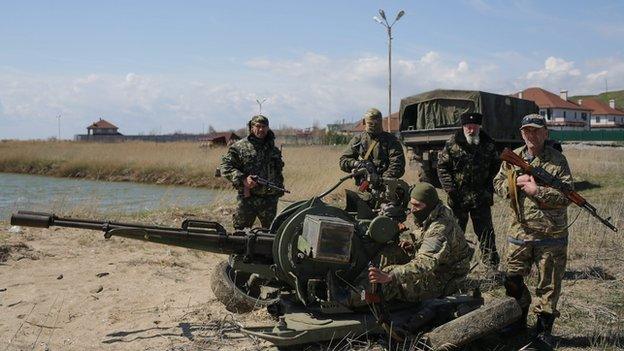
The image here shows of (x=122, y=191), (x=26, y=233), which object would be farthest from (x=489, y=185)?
(x=122, y=191)

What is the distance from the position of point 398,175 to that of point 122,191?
1542cm

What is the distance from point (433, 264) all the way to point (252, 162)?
2886 millimetres

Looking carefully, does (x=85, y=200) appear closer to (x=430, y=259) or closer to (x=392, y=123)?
(x=430, y=259)

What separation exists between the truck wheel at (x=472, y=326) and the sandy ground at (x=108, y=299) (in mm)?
1396

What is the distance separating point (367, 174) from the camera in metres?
5.53

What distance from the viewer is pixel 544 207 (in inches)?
190

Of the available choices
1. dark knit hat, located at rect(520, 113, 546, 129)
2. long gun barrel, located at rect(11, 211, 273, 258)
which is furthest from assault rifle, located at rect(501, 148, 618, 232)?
long gun barrel, located at rect(11, 211, 273, 258)

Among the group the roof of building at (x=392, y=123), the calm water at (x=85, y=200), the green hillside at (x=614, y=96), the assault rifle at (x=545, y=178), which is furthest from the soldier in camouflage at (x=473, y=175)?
the green hillside at (x=614, y=96)

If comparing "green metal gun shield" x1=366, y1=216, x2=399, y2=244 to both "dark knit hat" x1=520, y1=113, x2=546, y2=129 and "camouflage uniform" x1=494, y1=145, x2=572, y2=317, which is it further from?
"dark knit hat" x1=520, y1=113, x2=546, y2=129

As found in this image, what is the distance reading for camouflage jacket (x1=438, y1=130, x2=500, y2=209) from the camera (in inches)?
259

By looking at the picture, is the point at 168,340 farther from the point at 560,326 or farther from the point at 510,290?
the point at 560,326

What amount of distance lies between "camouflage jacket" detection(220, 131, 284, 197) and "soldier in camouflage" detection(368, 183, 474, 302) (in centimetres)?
230

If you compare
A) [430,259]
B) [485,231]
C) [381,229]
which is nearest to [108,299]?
[381,229]

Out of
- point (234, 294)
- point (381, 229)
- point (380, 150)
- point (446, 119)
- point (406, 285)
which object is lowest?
point (234, 294)
